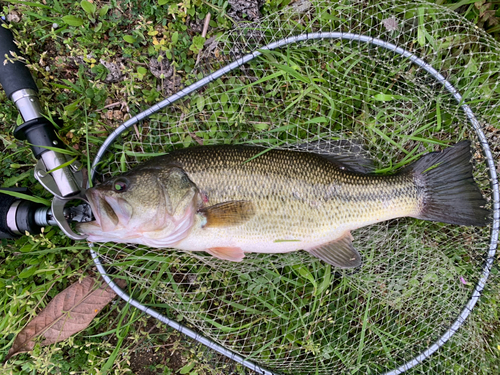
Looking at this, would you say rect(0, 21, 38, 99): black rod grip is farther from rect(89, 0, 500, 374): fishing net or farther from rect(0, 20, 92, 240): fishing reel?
rect(89, 0, 500, 374): fishing net

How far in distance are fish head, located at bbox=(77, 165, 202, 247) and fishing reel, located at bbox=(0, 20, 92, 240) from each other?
0.28 metres

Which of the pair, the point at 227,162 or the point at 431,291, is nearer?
the point at 227,162

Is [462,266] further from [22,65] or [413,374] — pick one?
[22,65]

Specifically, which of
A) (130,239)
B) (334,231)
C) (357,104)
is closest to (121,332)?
(130,239)

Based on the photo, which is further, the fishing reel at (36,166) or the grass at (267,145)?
the grass at (267,145)

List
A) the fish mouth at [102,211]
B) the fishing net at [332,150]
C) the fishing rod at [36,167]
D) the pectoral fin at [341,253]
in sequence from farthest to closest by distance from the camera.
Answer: the fishing net at [332,150] → the pectoral fin at [341,253] → the fishing rod at [36,167] → the fish mouth at [102,211]

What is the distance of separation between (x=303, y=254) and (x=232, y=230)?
734 millimetres

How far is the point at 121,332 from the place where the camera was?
8.50ft

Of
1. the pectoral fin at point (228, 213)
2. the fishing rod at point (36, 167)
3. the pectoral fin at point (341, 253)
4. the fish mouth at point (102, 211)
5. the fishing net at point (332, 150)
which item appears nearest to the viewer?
the fish mouth at point (102, 211)

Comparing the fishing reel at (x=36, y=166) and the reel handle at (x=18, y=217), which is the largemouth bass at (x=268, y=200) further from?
the reel handle at (x=18, y=217)

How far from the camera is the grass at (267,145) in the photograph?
255 cm

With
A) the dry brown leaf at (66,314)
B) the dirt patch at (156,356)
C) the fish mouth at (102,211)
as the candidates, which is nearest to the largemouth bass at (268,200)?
the fish mouth at (102,211)

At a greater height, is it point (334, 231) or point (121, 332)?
point (334, 231)

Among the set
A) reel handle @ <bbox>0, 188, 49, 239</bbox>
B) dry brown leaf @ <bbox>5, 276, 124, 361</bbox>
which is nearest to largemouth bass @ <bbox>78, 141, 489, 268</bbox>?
reel handle @ <bbox>0, 188, 49, 239</bbox>
